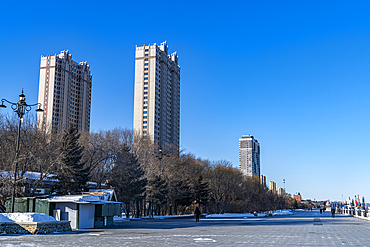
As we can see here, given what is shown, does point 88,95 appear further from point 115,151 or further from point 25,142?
point 25,142

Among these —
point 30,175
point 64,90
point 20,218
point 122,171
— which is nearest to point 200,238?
point 20,218

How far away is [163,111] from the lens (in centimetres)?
14025

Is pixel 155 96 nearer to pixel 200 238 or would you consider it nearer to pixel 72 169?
pixel 72 169

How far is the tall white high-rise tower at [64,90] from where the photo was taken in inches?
5384

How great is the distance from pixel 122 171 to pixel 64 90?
347 feet

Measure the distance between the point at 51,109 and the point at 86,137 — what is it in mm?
87022

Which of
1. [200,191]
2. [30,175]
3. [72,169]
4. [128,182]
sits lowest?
[200,191]

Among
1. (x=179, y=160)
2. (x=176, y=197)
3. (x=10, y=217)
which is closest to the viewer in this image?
(x=10, y=217)

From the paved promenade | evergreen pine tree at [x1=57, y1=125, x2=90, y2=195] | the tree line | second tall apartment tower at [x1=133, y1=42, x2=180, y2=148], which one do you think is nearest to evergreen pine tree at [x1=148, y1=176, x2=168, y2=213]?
the tree line

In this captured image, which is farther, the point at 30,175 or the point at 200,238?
the point at 30,175

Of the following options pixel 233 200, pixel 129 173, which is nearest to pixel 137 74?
pixel 233 200

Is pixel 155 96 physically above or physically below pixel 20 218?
above

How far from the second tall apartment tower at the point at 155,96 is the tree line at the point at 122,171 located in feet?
185

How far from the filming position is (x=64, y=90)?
141 metres
